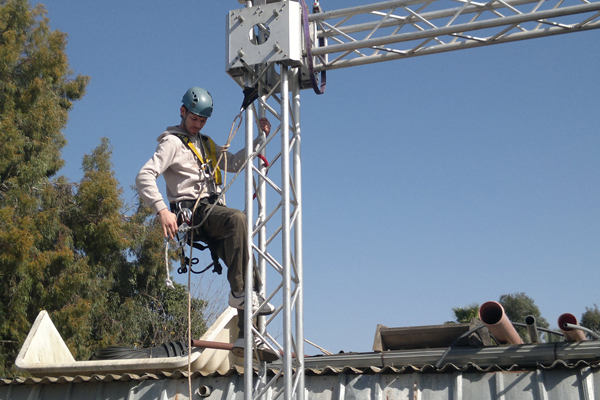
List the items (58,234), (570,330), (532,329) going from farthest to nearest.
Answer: (58,234) → (532,329) → (570,330)

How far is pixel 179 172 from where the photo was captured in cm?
600

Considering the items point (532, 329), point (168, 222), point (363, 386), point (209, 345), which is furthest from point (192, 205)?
point (532, 329)

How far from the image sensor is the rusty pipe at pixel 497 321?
20.1 feet

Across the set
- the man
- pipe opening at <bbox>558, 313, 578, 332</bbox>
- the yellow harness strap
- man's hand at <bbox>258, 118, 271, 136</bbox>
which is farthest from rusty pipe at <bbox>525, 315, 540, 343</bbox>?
the yellow harness strap

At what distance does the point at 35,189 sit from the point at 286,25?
13.2 m

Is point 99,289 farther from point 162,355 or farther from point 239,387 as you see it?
point 239,387

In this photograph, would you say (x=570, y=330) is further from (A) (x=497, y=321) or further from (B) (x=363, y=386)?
(B) (x=363, y=386)

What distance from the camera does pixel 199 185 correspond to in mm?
6066

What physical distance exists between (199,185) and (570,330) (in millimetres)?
3724

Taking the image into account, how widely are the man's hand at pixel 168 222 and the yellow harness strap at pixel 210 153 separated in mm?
755

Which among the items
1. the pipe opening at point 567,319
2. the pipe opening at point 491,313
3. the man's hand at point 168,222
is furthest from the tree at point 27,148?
the pipe opening at point 567,319

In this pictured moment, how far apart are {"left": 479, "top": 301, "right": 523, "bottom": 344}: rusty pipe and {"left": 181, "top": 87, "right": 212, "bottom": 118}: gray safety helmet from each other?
3.30 meters

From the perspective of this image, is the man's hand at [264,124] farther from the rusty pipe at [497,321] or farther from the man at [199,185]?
the rusty pipe at [497,321]

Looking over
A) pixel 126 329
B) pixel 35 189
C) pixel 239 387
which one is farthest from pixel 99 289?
pixel 239 387
